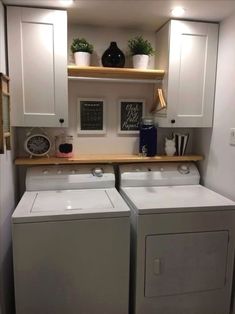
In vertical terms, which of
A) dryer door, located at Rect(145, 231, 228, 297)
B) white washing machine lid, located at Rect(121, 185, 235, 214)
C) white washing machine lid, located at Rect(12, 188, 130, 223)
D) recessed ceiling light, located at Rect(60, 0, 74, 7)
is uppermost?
recessed ceiling light, located at Rect(60, 0, 74, 7)

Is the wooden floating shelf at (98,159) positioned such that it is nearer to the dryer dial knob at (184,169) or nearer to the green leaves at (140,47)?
the dryer dial knob at (184,169)

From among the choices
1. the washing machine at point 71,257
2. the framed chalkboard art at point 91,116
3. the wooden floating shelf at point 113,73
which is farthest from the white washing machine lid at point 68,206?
the wooden floating shelf at point 113,73

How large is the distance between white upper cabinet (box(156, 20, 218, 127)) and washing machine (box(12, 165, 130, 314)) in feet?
3.05

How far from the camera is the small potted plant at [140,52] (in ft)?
7.14

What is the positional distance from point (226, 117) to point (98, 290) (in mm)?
1541

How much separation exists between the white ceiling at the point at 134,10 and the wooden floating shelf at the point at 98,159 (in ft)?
3.57

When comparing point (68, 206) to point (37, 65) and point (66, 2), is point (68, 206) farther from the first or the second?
A: point (66, 2)

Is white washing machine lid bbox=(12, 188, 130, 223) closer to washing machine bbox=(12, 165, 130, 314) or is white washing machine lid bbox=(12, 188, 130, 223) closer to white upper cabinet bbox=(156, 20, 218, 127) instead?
washing machine bbox=(12, 165, 130, 314)

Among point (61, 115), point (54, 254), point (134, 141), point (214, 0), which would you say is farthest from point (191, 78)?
point (54, 254)

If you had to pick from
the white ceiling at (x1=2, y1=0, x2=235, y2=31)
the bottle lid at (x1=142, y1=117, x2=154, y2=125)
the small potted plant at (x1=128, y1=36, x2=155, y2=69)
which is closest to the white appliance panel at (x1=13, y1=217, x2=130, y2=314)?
the bottle lid at (x1=142, y1=117, x2=154, y2=125)

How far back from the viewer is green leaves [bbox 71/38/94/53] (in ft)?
6.91

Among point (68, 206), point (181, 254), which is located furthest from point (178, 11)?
point (181, 254)

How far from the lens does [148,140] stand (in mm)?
2320

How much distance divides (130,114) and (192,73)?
0.62m
